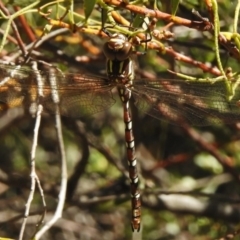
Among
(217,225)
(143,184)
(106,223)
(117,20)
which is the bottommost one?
(106,223)

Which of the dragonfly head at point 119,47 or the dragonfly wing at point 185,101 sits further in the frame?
the dragonfly wing at point 185,101

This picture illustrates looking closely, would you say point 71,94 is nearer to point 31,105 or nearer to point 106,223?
point 31,105

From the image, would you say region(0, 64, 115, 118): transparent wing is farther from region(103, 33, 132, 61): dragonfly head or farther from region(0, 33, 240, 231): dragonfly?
region(103, 33, 132, 61): dragonfly head

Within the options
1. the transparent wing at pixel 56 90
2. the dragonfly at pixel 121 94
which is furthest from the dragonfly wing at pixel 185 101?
the transparent wing at pixel 56 90

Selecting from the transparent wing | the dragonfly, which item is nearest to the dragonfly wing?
the dragonfly

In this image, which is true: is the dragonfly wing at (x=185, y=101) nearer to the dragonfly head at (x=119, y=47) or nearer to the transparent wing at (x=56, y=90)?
the transparent wing at (x=56, y=90)

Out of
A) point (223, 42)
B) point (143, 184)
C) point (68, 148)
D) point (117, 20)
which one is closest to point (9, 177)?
point (68, 148)

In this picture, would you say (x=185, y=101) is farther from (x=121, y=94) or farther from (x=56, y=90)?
(x=56, y=90)

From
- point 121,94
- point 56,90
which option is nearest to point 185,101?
point 121,94
